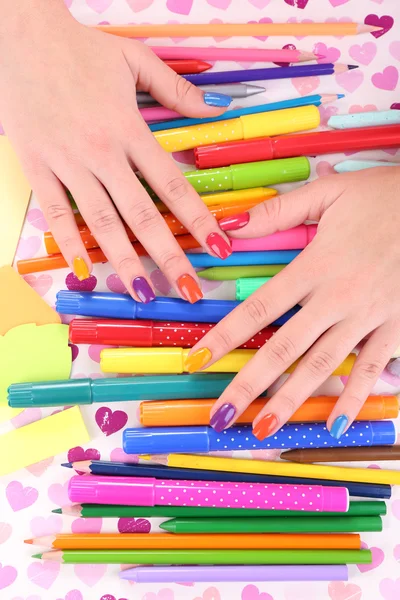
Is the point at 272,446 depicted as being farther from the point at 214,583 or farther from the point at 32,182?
the point at 32,182

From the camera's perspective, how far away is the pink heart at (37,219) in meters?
0.67

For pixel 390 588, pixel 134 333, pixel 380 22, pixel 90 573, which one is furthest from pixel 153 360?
pixel 380 22

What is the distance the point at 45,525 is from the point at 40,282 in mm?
263

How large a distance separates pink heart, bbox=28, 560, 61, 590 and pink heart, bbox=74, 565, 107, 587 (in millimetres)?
23

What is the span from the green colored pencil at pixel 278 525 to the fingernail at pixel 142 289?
0.78 ft

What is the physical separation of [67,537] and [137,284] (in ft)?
0.91

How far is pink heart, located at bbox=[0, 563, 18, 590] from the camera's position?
63 cm

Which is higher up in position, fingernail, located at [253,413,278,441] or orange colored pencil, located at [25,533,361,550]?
fingernail, located at [253,413,278,441]

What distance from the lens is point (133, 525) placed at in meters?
0.64

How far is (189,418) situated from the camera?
Result: 632 mm

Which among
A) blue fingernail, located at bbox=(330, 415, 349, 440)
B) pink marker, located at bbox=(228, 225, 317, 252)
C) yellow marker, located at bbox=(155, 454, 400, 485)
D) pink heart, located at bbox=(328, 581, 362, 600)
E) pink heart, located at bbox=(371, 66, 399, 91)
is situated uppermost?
pink heart, located at bbox=(371, 66, 399, 91)

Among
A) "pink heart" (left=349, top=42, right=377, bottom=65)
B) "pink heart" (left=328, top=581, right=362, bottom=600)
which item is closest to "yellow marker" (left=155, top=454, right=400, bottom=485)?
"pink heart" (left=328, top=581, right=362, bottom=600)

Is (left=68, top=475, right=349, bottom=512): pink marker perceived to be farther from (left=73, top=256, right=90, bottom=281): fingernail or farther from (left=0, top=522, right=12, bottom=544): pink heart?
(left=73, top=256, right=90, bottom=281): fingernail

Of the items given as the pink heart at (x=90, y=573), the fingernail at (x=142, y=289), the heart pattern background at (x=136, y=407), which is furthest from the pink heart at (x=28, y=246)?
the pink heart at (x=90, y=573)
